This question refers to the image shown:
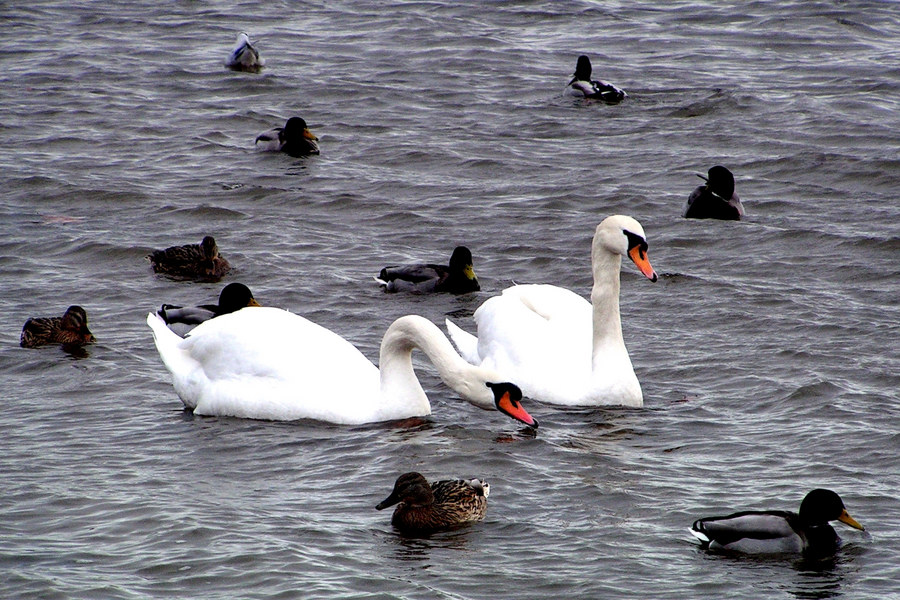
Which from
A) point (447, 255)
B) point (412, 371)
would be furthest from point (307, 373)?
point (447, 255)

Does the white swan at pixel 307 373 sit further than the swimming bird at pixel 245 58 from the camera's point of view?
No

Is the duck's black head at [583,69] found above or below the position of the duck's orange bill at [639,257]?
above

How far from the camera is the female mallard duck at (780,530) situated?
7.21 metres

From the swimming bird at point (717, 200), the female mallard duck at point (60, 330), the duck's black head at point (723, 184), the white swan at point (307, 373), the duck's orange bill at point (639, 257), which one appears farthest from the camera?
the duck's black head at point (723, 184)

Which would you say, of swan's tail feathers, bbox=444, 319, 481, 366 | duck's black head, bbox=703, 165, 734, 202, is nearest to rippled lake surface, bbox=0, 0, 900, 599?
duck's black head, bbox=703, 165, 734, 202

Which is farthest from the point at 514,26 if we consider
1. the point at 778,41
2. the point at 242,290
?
the point at 242,290

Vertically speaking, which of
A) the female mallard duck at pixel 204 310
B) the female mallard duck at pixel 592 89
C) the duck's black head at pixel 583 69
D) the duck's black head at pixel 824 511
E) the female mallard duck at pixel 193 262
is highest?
the duck's black head at pixel 583 69

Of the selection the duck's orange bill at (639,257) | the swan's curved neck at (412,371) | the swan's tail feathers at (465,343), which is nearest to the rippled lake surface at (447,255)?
the swan's curved neck at (412,371)

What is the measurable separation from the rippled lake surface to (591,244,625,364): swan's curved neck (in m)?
0.53

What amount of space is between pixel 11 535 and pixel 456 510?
2290 millimetres

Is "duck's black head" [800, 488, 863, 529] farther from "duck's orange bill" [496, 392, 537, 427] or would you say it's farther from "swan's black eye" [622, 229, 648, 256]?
"swan's black eye" [622, 229, 648, 256]

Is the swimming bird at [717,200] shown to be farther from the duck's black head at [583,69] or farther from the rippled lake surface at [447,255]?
the duck's black head at [583,69]

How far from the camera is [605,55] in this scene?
22.8 meters

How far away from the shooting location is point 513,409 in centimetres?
916
